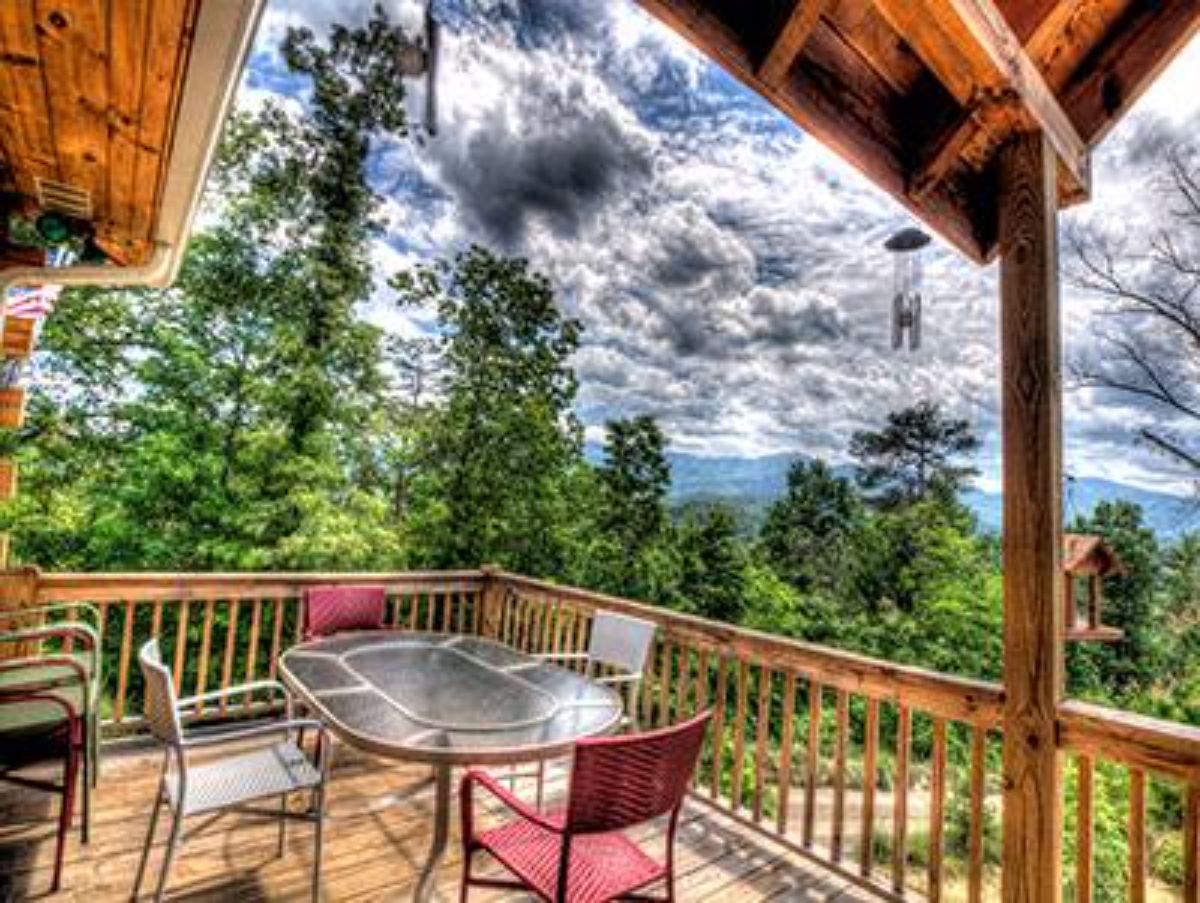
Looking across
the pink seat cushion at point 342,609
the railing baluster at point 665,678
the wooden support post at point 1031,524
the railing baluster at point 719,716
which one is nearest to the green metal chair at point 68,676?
the pink seat cushion at point 342,609

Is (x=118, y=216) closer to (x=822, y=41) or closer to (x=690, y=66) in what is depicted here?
(x=822, y=41)

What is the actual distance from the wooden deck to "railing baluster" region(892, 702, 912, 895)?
0.18 meters

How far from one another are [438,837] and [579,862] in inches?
22.0

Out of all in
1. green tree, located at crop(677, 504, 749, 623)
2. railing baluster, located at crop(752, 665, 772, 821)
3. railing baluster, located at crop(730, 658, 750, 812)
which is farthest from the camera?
green tree, located at crop(677, 504, 749, 623)

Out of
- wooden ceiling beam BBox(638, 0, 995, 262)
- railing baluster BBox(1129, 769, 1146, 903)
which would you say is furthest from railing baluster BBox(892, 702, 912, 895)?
wooden ceiling beam BBox(638, 0, 995, 262)

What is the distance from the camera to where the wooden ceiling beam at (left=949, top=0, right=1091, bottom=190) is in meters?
1.78

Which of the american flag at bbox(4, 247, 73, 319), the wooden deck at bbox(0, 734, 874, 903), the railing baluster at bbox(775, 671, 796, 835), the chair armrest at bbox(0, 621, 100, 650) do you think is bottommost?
the wooden deck at bbox(0, 734, 874, 903)

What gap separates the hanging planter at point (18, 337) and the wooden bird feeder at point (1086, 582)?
534cm

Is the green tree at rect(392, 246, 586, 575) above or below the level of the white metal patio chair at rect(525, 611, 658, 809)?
above

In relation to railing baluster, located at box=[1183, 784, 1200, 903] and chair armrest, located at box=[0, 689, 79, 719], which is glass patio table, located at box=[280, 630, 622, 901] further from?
railing baluster, located at box=[1183, 784, 1200, 903]

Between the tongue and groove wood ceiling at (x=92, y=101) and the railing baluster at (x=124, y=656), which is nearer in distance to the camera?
the tongue and groove wood ceiling at (x=92, y=101)

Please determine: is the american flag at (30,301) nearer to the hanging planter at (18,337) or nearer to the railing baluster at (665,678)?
the hanging planter at (18,337)

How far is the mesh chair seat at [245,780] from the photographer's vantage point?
2.10 m

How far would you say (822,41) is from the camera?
204 cm
